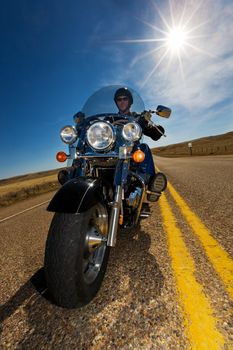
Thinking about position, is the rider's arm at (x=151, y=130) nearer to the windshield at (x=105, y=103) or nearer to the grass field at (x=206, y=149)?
the windshield at (x=105, y=103)

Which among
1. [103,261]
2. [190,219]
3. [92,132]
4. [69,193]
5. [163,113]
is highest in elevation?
[163,113]

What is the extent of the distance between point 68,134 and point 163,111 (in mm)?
1223

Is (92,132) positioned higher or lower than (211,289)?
higher

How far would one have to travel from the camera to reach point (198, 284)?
1.34 m

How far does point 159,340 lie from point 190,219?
203 centimetres

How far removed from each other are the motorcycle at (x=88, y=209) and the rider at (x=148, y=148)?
9.9 inches

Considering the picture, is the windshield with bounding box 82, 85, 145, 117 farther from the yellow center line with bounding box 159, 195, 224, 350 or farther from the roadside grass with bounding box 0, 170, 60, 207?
the roadside grass with bounding box 0, 170, 60, 207

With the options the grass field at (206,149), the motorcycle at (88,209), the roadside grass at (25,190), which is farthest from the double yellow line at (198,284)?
the grass field at (206,149)

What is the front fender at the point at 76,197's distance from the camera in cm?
132

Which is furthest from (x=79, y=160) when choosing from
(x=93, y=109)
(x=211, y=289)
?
(x=211, y=289)

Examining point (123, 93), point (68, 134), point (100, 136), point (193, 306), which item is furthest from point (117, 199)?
point (123, 93)

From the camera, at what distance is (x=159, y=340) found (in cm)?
96

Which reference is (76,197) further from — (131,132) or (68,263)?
(131,132)

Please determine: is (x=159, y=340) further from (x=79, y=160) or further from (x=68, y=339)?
(x=79, y=160)
